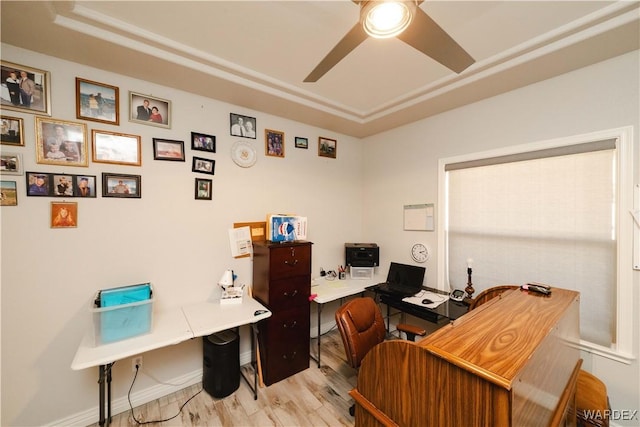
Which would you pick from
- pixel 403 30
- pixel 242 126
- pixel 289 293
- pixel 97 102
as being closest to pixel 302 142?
pixel 242 126

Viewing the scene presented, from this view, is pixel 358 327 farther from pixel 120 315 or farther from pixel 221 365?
pixel 120 315

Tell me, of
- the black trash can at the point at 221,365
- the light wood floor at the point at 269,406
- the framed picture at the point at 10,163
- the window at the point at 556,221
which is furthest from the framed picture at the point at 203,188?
the window at the point at 556,221

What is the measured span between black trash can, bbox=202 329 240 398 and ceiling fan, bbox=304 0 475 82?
7.29 ft

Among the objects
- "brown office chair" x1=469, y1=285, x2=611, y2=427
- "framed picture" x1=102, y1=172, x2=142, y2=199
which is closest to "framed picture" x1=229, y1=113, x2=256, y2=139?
"framed picture" x1=102, y1=172, x2=142, y2=199

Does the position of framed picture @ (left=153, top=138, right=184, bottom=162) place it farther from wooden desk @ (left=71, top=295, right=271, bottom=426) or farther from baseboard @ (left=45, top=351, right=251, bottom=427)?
baseboard @ (left=45, top=351, right=251, bottom=427)

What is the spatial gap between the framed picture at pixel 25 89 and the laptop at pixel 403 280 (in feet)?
10.2

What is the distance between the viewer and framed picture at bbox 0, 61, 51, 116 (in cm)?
156

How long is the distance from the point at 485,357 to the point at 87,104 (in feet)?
8.93

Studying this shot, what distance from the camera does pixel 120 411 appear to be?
189 cm

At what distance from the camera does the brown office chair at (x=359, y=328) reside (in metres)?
1.72

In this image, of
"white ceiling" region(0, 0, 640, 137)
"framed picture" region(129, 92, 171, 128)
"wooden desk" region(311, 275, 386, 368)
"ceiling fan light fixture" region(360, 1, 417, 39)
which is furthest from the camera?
"wooden desk" region(311, 275, 386, 368)

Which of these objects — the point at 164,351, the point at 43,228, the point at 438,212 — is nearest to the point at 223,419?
the point at 164,351

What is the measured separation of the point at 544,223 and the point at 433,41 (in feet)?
5.78

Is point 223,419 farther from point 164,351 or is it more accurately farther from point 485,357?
point 485,357
